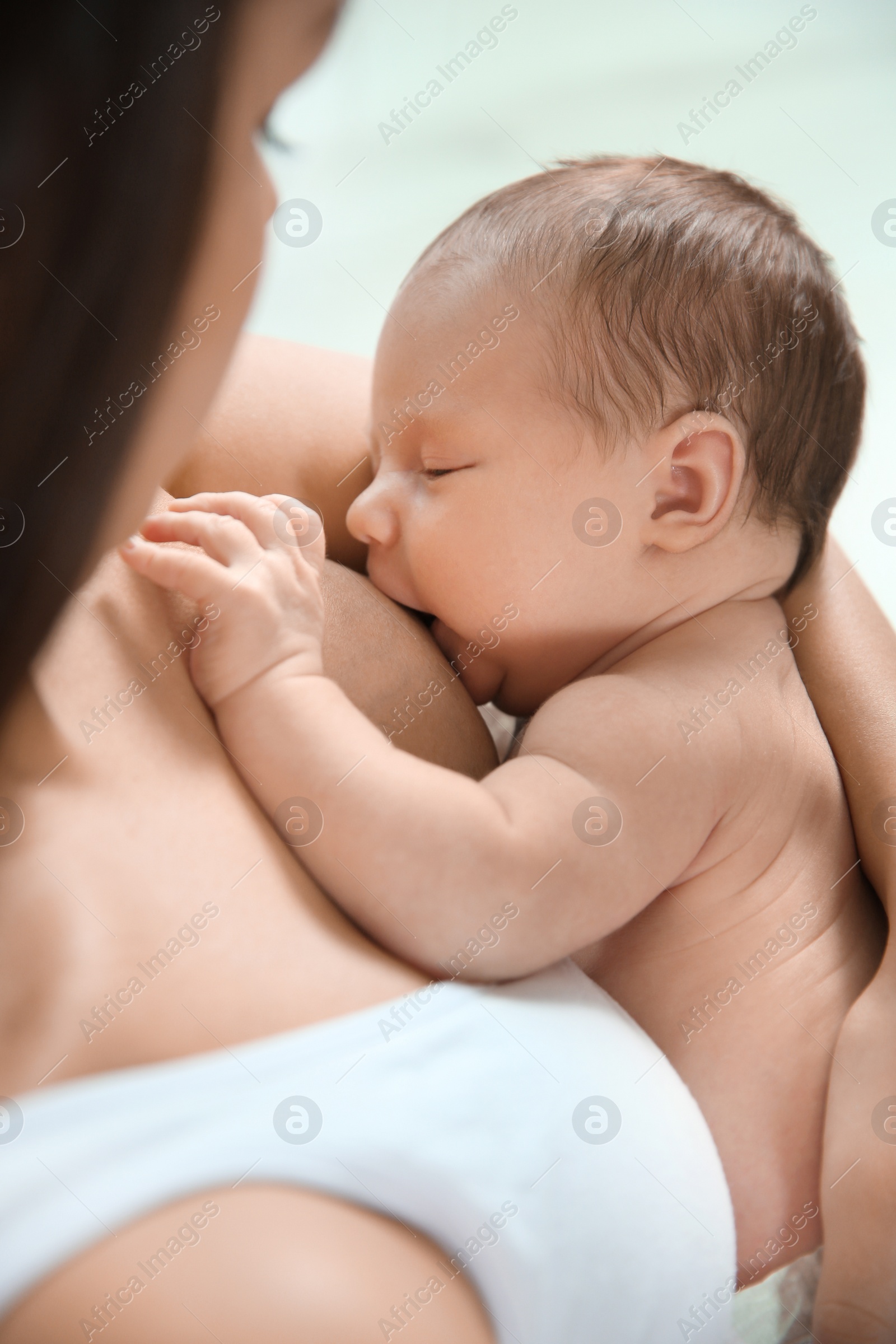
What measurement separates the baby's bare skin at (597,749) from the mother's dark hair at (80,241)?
0.52ft

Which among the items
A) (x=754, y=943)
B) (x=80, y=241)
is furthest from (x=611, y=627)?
(x=80, y=241)

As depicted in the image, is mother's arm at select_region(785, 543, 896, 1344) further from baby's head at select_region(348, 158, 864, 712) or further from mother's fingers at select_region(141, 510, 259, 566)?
mother's fingers at select_region(141, 510, 259, 566)

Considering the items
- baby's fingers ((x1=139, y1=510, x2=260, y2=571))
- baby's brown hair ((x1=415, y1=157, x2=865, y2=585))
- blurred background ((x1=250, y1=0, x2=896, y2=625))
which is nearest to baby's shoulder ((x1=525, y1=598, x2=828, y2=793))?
baby's brown hair ((x1=415, y1=157, x2=865, y2=585))

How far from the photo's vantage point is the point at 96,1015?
0.51 metres

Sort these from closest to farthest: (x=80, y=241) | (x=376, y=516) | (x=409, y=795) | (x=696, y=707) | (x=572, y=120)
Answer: (x=80, y=241), (x=409, y=795), (x=696, y=707), (x=376, y=516), (x=572, y=120)

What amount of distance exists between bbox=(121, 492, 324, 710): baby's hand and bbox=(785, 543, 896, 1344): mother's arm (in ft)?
1.55

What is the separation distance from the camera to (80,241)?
0.50m

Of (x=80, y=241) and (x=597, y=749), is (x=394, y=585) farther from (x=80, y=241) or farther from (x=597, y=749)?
(x=80, y=241)

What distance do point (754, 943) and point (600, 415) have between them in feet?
1.46

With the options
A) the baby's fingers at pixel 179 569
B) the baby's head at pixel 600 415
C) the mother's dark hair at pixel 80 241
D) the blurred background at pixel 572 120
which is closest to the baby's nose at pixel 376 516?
the baby's head at pixel 600 415

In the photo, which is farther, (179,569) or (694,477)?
(694,477)

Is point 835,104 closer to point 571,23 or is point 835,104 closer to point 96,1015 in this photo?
point 571,23

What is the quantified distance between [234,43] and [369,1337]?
0.65 metres

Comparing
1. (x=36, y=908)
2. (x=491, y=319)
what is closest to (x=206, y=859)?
(x=36, y=908)
